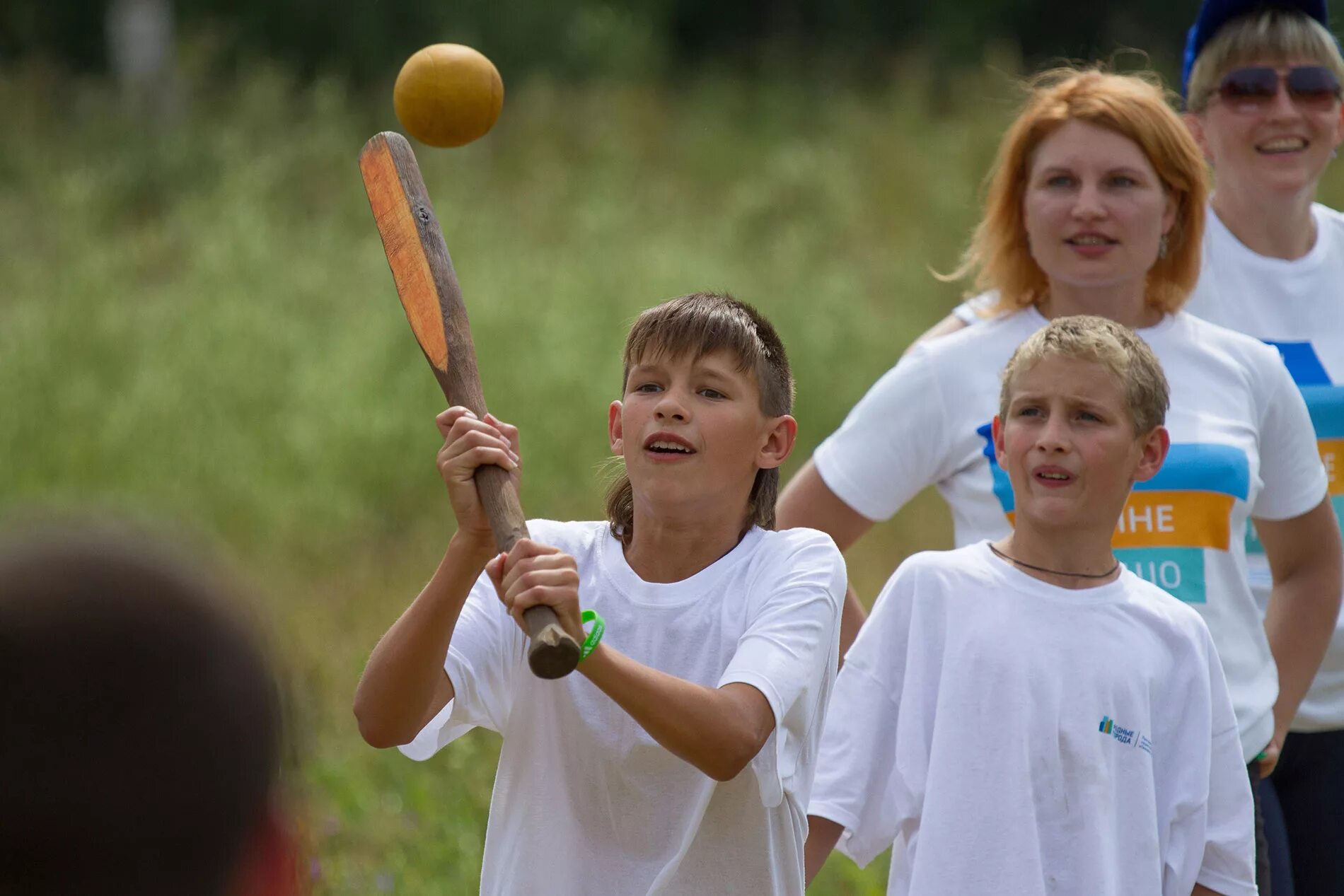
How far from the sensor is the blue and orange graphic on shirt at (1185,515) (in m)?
2.98

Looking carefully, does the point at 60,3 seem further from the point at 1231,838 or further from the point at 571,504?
the point at 1231,838

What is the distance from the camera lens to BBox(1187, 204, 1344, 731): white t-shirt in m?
3.43

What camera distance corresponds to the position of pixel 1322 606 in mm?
3227

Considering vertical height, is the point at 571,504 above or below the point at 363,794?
above

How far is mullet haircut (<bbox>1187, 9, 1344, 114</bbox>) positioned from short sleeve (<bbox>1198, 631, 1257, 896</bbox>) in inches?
62.0

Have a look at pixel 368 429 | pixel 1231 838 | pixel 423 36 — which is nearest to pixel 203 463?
pixel 368 429

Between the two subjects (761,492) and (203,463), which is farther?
(203,463)

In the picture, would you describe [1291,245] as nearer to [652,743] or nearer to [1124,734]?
[1124,734]

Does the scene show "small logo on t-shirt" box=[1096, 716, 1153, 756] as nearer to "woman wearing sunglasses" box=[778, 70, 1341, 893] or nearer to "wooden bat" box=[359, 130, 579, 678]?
"woman wearing sunglasses" box=[778, 70, 1341, 893]

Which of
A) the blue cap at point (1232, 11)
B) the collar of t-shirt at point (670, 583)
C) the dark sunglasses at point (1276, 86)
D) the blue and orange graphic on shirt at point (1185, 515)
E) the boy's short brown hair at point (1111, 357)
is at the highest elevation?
the blue cap at point (1232, 11)

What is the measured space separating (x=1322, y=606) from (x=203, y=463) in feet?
21.2

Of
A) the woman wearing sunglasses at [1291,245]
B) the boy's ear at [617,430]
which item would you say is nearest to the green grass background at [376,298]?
the woman wearing sunglasses at [1291,245]

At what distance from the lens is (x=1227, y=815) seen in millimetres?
2686

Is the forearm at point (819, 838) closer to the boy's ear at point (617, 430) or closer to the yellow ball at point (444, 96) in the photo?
the boy's ear at point (617, 430)
